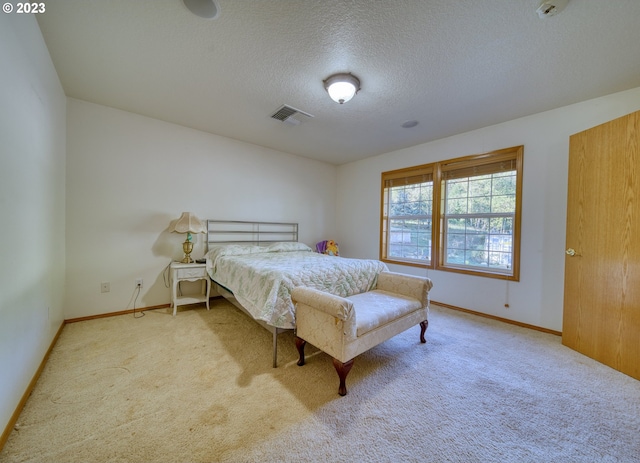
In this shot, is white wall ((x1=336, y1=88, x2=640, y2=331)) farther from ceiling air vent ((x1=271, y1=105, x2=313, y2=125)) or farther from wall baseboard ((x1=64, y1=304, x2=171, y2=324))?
wall baseboard ((x1=64, y1=304, x2=171, y2=324))

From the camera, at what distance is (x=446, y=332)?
108 inches

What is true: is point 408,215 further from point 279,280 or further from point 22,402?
point 22,402

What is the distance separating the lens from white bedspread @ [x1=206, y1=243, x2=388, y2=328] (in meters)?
2.01

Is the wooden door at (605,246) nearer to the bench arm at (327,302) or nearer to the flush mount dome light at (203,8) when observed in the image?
the bench arm at (327,302)

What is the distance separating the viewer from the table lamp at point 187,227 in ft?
10.2

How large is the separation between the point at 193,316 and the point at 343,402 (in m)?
2.33

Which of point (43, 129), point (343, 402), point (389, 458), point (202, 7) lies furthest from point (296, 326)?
point (43, 129)

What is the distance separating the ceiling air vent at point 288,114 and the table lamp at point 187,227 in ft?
5.70

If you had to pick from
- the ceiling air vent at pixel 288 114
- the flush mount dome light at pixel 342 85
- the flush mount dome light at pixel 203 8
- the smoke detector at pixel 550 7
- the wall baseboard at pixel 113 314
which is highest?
the flush mount dome light at pixel 203 8

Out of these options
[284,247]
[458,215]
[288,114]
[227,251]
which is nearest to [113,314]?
[227,251]

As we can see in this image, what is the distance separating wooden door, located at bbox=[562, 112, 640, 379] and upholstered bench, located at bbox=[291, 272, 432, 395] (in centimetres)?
148

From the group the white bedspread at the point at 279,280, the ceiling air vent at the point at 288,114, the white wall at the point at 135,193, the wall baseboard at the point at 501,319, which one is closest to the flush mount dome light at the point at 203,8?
the ceiling air vent at the point at 288,114

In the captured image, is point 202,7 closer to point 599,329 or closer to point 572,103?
point 572,103

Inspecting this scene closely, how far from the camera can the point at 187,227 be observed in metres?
3.12
